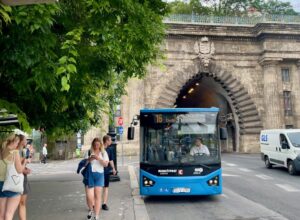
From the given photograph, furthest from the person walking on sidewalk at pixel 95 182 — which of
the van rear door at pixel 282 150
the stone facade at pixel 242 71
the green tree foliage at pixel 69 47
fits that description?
the stone facade at pixel 242 71

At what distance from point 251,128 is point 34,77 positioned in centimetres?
3218

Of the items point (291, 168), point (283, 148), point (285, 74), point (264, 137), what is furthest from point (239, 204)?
point (285, 74)

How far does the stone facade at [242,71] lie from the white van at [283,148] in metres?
14.2

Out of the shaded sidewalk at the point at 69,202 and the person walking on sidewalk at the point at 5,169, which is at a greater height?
the person walking on sidewalk at the point at 5,169

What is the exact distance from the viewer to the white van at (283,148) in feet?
57.3

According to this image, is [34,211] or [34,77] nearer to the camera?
[34,77]

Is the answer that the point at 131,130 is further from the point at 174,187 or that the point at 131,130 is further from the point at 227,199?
the point at 227,199

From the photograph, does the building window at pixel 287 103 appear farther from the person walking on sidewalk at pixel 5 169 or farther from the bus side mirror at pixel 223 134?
the person walking on sidewalk at pixel 5 169

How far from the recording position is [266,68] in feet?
117

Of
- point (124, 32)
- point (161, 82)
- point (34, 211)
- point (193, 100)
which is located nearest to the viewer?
point (124, 32)

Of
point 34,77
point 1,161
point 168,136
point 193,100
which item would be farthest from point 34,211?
point 193,100

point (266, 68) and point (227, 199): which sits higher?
point (266, 68)

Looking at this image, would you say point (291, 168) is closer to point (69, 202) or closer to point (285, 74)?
point (69, 202)

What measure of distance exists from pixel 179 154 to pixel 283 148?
9.35 metres
